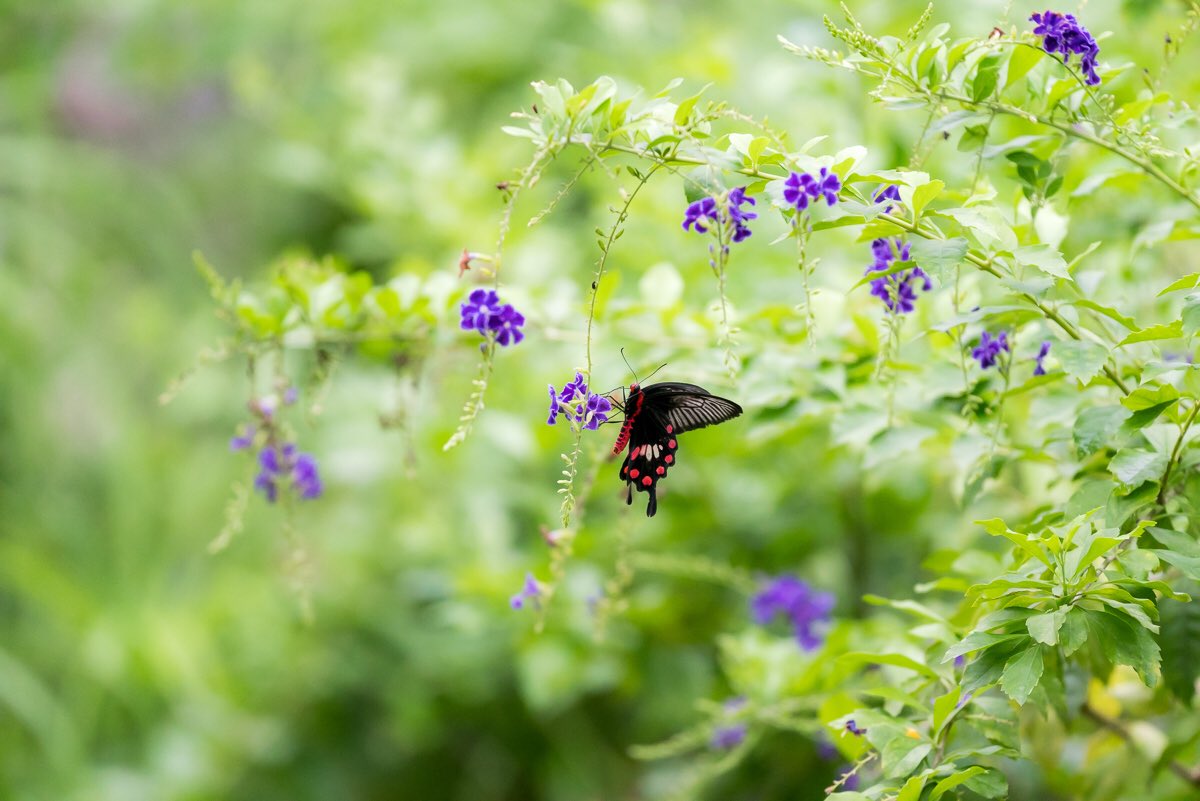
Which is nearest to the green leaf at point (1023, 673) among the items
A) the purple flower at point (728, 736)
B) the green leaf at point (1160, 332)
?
the green leaf at point (1160, 332)

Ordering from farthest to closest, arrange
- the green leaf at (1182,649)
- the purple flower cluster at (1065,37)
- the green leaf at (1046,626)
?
1. the green leaf at (1182,649)
2. the purple flower cluster at (1065,37)
3. the green leaf at (1046,626)

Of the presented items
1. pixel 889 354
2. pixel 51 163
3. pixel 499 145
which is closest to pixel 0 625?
pixel 51 163

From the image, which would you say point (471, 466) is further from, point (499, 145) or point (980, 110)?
point (980, 110)

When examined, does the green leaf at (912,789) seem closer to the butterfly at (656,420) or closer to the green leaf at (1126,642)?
the green leaf at (1126,642)

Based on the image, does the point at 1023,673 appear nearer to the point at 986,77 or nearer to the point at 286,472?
the point at 986,77

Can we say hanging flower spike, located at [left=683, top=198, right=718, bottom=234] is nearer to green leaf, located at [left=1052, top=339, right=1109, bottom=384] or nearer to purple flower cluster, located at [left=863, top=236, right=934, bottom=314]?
purple flower cluster, located at [left=863, top=236, right=934, bottom=314]
